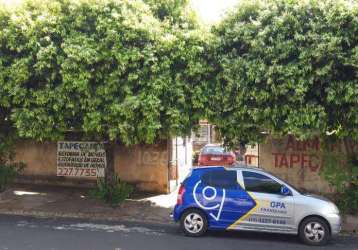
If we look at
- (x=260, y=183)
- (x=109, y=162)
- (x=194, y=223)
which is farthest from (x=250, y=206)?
(x=109, y=162)

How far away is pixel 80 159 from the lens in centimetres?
1627

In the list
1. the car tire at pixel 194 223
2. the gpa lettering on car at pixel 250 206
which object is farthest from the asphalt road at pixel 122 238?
the gpa lettering on car at pixel 250 206

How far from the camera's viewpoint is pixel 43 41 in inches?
439

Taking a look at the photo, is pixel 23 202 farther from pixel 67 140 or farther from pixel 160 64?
pixel 160 64

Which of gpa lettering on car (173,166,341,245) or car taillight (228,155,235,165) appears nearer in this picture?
gpa lettering on car (173,166,341,245)

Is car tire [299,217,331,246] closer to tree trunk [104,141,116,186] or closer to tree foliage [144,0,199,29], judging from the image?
tree foliage [144,0,199,29]

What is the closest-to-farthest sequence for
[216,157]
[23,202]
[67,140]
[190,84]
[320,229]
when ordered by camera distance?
[320,229] → [190,84] → [23,202] → [67,140] → [216,157]

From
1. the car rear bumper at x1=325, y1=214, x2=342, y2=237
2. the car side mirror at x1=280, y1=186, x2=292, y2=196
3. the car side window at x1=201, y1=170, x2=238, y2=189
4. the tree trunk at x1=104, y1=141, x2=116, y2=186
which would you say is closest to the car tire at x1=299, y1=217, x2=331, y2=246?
the car rear bumper at x1=325, y1=214, x2=342, y2=237

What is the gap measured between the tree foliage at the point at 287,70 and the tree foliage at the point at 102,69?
0.83 metres

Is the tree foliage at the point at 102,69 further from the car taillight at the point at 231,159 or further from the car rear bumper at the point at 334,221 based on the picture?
the car taillight at the point at 231,159

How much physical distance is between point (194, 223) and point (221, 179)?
3.88 feet

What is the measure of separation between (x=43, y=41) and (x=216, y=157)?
37.1ft

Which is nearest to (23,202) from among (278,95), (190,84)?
(190,84)

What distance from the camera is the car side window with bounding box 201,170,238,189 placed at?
398 inches
